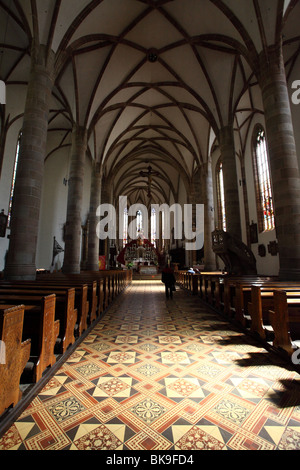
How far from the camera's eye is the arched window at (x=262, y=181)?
13.0 meters

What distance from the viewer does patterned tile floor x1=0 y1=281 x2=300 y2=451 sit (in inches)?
62.3

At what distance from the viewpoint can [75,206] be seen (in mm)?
10953

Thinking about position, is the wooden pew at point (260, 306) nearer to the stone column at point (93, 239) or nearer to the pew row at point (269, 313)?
the pew row at point (269, 313)

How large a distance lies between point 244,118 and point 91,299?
49.9ft

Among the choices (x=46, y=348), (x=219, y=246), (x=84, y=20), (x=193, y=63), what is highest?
(x=193, y=63)

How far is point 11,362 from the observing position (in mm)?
1748

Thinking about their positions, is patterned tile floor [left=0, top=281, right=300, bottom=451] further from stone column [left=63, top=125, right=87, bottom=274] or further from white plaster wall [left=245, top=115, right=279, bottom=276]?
white plaster wall [left=245, top=115, right=279, bottom=276]

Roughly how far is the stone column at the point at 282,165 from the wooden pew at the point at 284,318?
395 centimetres

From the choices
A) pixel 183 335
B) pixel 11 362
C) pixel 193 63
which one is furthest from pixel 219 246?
pixel 193 63

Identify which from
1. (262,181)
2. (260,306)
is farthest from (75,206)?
(262,181)

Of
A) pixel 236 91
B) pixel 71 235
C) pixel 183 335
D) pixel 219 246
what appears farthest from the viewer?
pixel 236 91

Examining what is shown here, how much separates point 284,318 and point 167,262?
23.5ft

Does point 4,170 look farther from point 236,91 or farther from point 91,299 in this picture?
point 236,91

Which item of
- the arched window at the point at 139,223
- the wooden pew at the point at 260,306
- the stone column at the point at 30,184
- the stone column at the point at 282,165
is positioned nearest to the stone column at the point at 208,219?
the stone column at the point at 282,165
